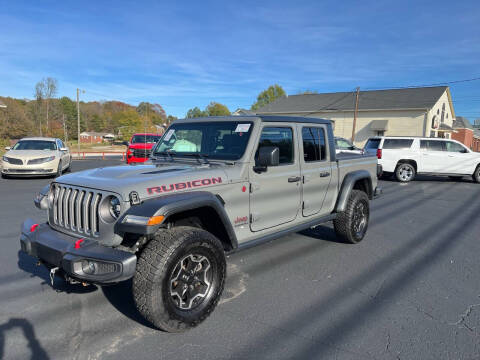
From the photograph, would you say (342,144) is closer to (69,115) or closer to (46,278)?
(46,278)

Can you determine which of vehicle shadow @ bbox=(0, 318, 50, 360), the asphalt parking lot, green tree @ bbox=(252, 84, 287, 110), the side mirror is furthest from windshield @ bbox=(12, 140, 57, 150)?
green tree @ bbox=(252, 84, 287, 110)

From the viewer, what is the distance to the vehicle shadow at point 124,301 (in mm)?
3161

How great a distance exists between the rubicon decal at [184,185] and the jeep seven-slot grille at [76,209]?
1.55ft

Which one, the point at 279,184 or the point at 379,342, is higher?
the point at 279,184

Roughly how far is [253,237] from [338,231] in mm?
2117

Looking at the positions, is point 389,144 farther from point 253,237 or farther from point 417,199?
point 253,237

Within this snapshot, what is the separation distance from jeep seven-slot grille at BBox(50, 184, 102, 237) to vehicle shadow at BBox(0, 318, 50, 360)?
0.90 metres

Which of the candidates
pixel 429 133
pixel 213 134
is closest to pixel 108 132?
pixel 429 133

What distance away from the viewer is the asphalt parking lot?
2.73 meters

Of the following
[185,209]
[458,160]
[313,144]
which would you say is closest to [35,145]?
[313,144]

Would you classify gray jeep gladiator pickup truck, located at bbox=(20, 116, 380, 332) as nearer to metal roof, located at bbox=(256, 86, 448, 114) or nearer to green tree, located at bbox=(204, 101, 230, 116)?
metal roof, located at bbox=(256, 86, 448, 114)

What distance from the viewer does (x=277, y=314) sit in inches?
129

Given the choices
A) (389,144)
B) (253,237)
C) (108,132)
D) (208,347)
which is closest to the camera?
(208,347)

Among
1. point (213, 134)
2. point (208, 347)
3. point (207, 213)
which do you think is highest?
point (213, 134)
